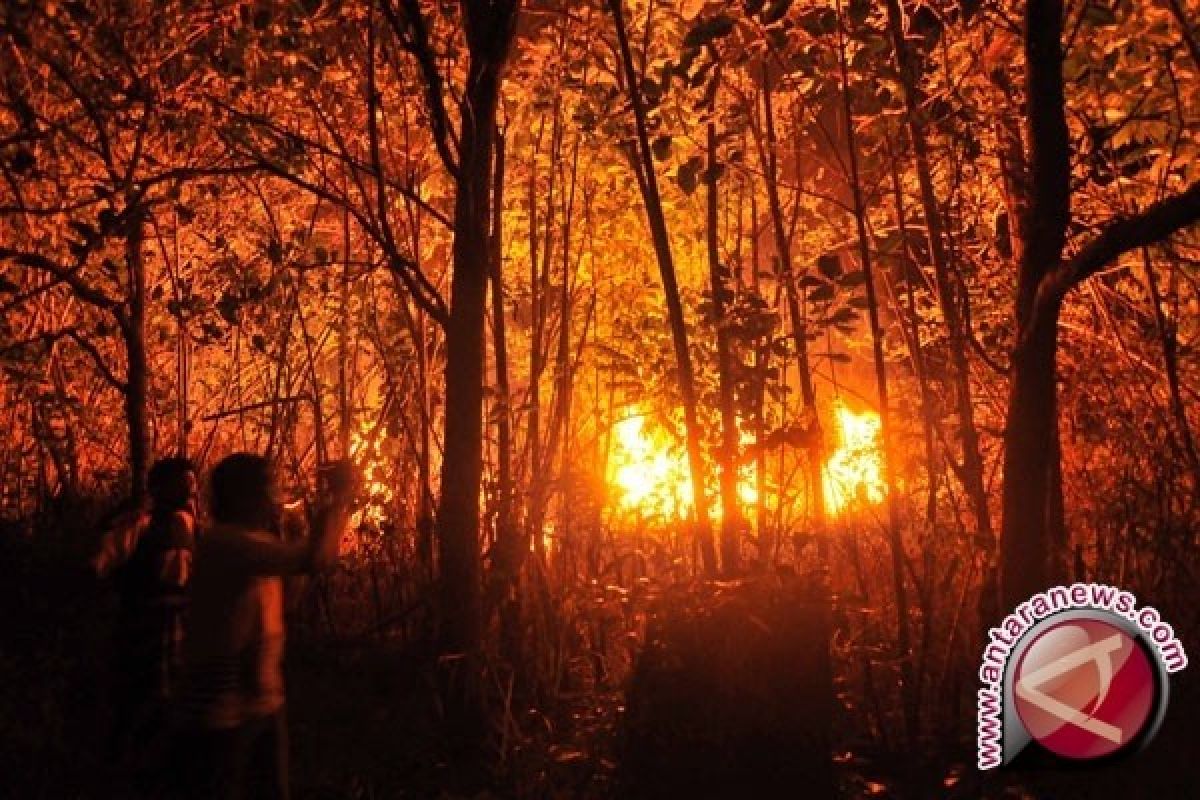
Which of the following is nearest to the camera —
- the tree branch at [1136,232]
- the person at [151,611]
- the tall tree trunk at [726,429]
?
the tree branch at [1136,232]

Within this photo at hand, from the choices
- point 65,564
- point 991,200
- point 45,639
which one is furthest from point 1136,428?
point 65,564

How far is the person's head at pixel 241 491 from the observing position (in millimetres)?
2777

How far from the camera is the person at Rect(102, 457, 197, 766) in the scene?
365cm

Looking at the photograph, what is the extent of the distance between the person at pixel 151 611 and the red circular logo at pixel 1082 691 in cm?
328

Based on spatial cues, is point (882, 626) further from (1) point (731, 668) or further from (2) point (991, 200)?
(2) point (991, 200)

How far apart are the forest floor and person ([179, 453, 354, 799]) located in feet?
3.44

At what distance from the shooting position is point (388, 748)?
4094 millimetres

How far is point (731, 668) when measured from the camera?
131 inches

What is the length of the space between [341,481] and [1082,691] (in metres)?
2.82

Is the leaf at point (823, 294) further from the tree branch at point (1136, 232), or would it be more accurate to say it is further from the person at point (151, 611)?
the person at point (151, 611)

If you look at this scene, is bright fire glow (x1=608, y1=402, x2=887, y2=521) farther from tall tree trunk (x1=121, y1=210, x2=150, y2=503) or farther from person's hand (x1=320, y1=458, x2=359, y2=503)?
tall tree trunk (x1=121, y1=210, x2=150, y2=503)

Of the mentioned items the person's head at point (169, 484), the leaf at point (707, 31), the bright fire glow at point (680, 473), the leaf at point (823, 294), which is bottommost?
the person's head at point (169, 484)

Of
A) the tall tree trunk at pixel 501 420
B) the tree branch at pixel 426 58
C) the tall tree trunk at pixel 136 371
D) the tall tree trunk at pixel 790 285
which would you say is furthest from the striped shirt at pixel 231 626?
the tall tree trunk at pixel 136 371

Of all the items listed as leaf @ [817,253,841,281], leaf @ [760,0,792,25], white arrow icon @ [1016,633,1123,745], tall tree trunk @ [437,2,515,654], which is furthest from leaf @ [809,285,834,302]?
white arrow icon @ [1016,633,1123,745]
